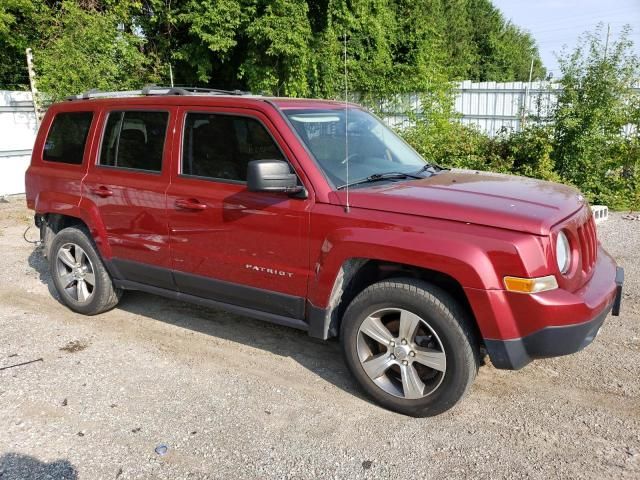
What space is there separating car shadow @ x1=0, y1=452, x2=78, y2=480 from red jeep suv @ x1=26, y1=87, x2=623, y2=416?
1.54 meters

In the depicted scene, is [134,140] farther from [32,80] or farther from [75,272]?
[32,80]

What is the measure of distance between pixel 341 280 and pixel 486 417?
4.01 ft

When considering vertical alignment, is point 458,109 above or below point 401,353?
above

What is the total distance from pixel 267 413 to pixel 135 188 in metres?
2.11

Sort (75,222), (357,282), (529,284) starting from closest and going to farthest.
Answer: (529,284), (357,282), (75,222)

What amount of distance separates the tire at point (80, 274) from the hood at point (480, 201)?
2.66m

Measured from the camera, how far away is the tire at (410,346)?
3260mm

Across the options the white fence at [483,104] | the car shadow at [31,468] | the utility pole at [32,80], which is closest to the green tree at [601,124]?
the white fence at [483,104]

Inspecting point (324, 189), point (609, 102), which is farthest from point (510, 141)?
point (324, 189)

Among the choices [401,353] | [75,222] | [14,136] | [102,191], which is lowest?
[401,353]

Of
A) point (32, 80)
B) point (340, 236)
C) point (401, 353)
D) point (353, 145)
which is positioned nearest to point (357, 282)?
point (340, 236)

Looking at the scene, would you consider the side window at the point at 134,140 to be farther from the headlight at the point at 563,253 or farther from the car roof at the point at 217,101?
the headlight at the point at 563,253

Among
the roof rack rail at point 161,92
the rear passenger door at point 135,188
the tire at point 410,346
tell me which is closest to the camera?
the tire at point 410,346

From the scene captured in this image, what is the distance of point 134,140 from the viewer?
4.66m
